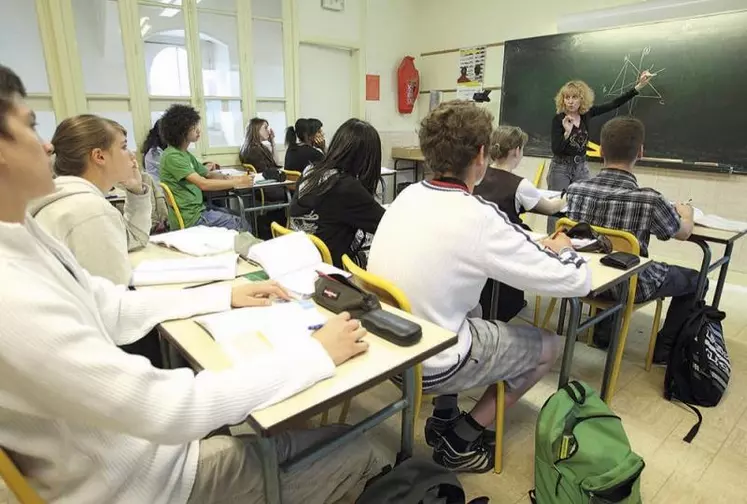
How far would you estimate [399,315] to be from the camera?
1264 mm

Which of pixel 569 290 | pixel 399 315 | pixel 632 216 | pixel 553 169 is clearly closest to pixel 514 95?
pixel 553 169

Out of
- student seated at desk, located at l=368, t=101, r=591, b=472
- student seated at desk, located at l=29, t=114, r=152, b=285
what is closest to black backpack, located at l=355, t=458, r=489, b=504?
student seated at desk, located at l=368, t=101, r=591, b=472

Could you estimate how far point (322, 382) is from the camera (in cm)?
96

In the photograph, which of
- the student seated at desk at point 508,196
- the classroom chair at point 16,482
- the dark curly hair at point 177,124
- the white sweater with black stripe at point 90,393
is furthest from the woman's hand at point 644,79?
the classroom chair at point 16,482

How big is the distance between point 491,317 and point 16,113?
82.1 inches

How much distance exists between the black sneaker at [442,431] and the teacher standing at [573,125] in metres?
2.70

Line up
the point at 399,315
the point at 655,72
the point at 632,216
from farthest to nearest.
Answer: the point at 655,72 → the point at 632,216 → the point at 399,315

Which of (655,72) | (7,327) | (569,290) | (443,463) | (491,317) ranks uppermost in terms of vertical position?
(655,72)

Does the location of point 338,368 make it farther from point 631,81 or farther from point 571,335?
point 631,81

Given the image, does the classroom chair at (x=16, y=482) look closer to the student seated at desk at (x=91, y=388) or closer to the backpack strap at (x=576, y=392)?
the student seated at desk at (x=91, y=388)

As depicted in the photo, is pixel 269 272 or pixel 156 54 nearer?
pixel 269 272

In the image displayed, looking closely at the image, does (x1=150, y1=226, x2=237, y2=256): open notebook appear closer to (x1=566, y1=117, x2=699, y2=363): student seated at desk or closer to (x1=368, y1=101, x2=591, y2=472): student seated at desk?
(x1=368, y1=101, x2=591, y2=472): student seated at desk

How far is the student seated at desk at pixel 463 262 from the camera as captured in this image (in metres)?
1.39

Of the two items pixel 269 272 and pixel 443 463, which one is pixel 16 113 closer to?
pixel 269 272
